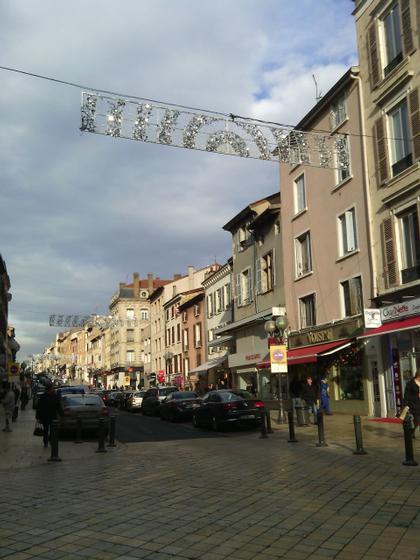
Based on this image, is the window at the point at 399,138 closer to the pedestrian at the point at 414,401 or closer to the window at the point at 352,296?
the window at the point at 352,296

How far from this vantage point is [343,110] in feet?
79.4

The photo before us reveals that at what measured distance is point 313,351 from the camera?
23719 mm

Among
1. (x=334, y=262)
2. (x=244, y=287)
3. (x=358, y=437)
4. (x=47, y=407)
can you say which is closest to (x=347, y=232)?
(x=334, y=262)

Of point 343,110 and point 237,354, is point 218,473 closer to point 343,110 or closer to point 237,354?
point 343,110

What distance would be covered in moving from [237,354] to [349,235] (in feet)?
47.5

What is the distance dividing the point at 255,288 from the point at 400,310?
14.9m

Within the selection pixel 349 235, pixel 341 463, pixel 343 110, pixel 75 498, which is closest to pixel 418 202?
pixel 349 235

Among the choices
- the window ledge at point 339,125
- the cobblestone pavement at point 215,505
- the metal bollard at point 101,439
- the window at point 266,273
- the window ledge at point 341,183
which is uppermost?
the window ledge at point 339,125

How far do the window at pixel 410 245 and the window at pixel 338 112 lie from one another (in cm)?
621

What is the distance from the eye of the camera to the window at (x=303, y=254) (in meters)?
27.3

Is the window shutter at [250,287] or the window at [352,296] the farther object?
the window shutter at [250,287]

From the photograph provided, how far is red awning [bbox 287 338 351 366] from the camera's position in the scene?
22.3m

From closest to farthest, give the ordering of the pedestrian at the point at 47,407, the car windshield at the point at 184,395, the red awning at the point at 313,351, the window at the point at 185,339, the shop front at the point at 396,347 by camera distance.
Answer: the pedestrian at the point at 47,407 → the shop front at the point at 396,347 → the red awning at the point at 313,351 → the car windshield at the point at 184,395 → the window at the point at 185,339

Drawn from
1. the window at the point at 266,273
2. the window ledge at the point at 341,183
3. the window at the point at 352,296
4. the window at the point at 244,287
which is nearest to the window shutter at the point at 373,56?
the window ledge at the point at 341,183
